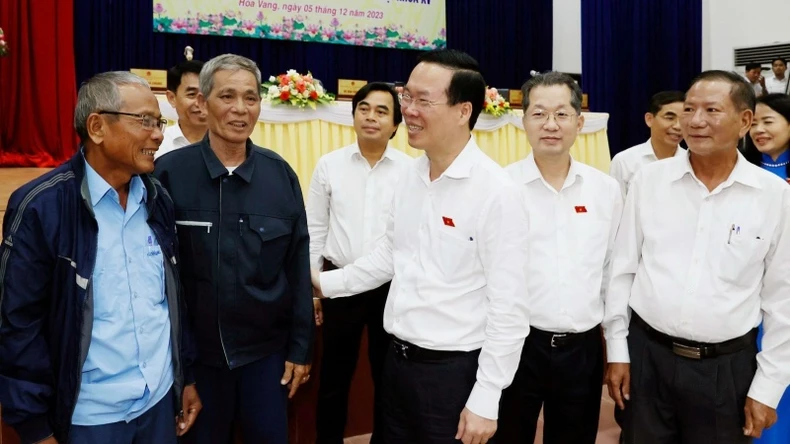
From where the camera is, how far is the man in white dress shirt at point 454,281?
62.0 inches

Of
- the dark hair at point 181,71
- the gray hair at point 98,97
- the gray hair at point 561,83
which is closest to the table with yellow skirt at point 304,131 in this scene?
the dark hair at point 181,71

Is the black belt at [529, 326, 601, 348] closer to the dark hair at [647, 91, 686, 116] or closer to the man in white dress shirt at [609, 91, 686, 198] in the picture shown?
the man in white dress shirt at [609, 91, 686, 198]

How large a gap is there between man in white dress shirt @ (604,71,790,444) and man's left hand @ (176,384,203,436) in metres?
1.25

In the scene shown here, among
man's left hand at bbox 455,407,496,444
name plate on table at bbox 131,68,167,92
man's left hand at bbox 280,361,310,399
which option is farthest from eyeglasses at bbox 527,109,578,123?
name plate on table at bbox 131,68,167,92

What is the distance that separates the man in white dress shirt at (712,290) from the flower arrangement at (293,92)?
115 inches

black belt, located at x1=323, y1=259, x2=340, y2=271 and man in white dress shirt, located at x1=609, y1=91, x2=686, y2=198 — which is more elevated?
man in white dress shirt, located at x1=609, y1=91, x2=686, y2=198

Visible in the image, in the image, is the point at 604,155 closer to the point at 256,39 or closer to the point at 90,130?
the point at 256,39

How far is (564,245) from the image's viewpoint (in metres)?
1.98

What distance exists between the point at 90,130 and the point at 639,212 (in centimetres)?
156

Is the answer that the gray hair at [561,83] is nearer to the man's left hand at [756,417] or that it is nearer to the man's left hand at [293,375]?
the man's left hand at [756,417]

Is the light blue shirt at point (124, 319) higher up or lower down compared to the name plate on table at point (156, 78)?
lower down

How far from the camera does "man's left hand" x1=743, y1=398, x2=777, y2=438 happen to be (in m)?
1.73

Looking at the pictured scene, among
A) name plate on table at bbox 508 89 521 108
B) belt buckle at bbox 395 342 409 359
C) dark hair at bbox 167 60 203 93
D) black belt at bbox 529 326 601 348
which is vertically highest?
name plate on table at bbox 508 89 521 108

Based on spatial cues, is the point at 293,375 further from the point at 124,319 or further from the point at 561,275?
the point at 561,275
